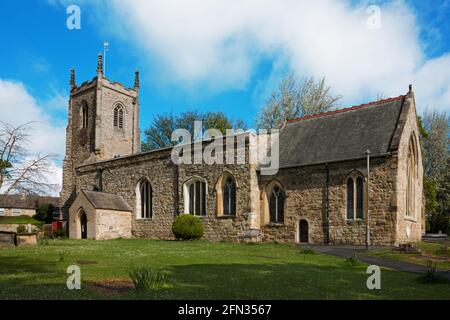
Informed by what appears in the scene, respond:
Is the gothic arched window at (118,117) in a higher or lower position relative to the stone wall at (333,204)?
higher

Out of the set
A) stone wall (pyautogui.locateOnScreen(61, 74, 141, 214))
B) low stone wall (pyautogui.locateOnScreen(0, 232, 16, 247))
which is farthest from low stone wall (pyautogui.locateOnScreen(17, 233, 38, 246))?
stone wall (pyautogui.locateOnScreen(61, 74, 141, 214))

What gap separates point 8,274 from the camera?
10.8 metres

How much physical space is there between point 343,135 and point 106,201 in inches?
Answer: 707

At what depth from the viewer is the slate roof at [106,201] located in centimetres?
2940

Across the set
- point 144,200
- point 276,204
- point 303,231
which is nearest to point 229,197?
point 276,204

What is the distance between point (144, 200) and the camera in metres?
31.6

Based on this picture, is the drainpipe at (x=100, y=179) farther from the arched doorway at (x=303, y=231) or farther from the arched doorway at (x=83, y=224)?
the arched doorway at (x=303, y=231)

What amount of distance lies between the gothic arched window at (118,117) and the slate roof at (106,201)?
43.3 ft

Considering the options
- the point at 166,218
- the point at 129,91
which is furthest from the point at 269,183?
the point at 129,91

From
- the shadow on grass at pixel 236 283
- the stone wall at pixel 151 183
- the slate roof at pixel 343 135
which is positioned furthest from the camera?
the stone wall at pixel 151 183

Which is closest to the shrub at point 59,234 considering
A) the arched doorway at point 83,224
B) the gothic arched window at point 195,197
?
the arched doorway at point 83,224

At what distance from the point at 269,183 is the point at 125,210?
12170 mm

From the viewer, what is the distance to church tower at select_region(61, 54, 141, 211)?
41.7 m
